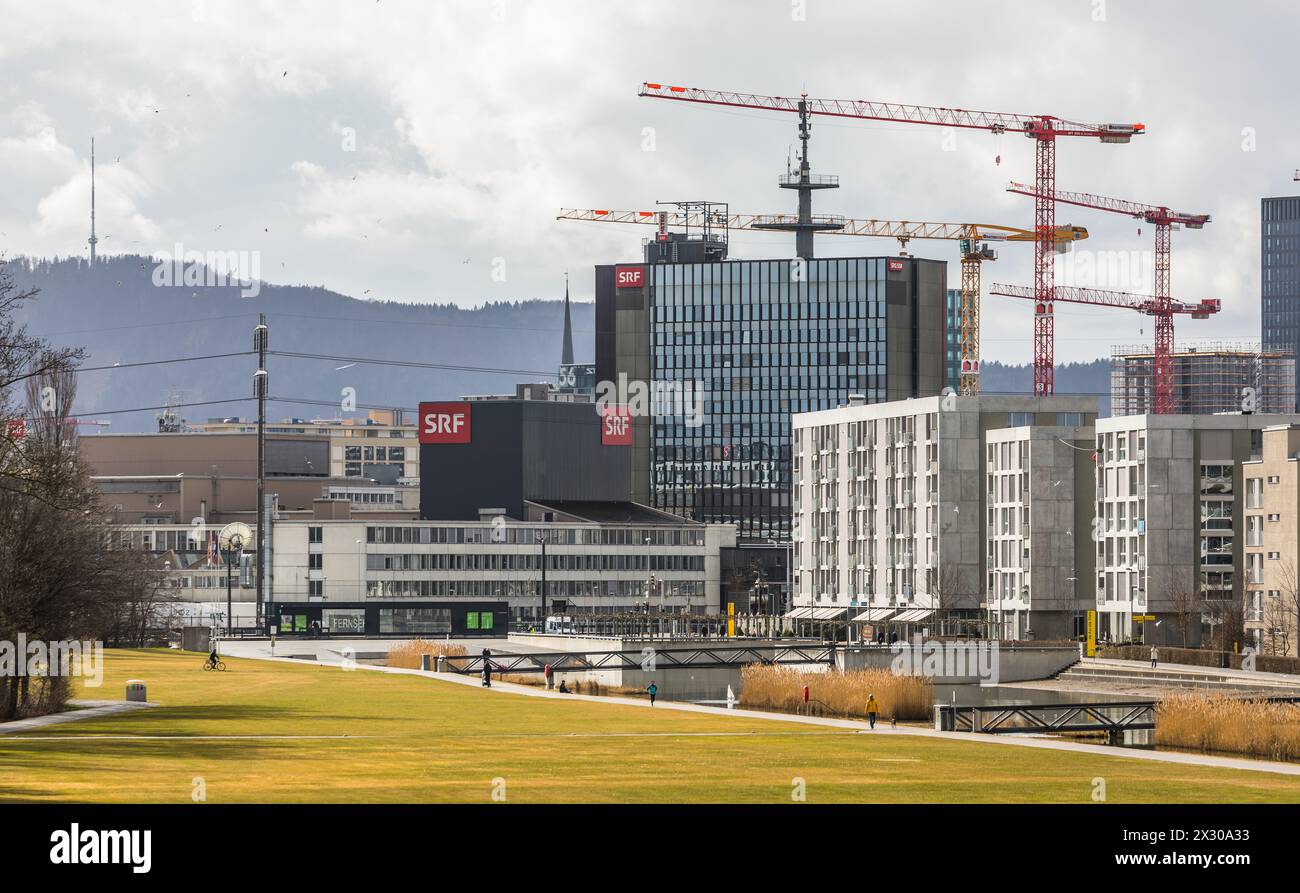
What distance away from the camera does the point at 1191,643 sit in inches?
5497

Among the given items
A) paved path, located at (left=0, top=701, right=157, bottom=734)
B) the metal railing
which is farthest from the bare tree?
the metal railing

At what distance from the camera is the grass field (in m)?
43.7

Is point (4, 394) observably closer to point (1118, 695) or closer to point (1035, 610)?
point (1118, 695)

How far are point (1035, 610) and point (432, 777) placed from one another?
111m

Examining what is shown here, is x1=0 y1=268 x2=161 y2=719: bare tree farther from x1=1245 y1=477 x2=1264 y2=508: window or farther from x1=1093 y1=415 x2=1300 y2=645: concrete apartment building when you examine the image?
x1=1093 y1=415 x2=1300 y2=645: concrete apartment building

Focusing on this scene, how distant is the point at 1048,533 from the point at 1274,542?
72.0 feet

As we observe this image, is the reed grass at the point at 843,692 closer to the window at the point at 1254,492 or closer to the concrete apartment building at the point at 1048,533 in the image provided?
the window at the point at 1254,492

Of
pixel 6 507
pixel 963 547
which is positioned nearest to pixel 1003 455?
pixel 963 547

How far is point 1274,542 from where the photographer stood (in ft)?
439

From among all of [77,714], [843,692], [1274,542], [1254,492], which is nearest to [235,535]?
[1254,492]

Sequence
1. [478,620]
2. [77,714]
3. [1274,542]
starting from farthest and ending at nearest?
[478,620] < [1274,542] < [77,714]

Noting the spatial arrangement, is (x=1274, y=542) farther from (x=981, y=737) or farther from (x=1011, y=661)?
(x=981, y=737)

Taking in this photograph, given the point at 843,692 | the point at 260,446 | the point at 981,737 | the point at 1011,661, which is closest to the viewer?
the point at 981,737

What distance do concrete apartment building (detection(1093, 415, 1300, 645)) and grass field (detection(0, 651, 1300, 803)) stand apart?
7477 cm
